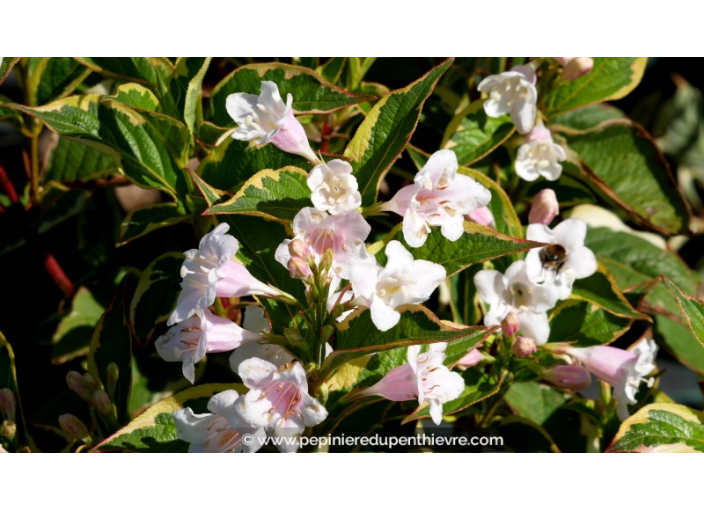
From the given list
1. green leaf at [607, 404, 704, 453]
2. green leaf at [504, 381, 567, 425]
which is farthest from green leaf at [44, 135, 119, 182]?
green leaf at [607, 404, 704, 453]

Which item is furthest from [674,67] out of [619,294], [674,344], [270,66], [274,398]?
[274,398]

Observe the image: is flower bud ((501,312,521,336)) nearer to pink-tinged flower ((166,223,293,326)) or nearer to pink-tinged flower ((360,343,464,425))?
pink-tinged flower ((360,343,464,425))

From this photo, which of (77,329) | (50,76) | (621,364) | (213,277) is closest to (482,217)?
(621,364)

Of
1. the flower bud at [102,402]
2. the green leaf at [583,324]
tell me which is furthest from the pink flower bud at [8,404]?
the green leaf at [583,324]

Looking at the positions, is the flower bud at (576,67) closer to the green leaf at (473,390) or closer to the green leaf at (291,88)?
the green leaf at (291,88)

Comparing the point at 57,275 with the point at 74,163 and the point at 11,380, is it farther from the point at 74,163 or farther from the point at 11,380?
the point at 11,380

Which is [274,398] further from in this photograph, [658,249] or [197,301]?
[658,249]
